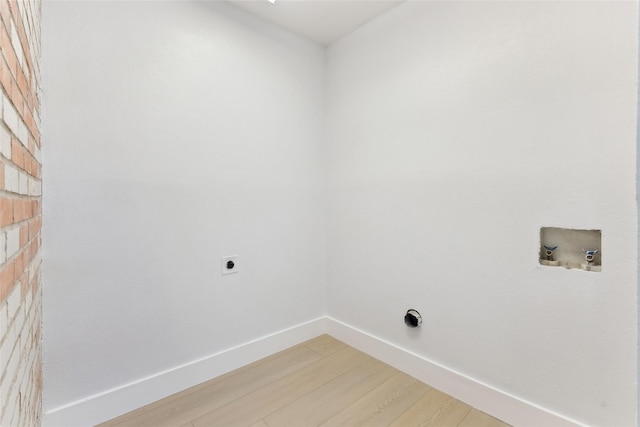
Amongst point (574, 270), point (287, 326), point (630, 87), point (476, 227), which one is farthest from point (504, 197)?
point (287, 326)

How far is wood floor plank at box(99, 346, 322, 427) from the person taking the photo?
1520 mm

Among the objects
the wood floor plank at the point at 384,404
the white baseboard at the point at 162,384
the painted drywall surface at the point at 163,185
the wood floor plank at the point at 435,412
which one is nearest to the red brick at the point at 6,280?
the painted drywall surface at the point at 163,185

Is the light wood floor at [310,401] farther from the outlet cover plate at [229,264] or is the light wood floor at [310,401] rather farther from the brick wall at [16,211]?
the brick wall at [16,211]

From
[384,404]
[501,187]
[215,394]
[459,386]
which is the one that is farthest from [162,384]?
[501,187]

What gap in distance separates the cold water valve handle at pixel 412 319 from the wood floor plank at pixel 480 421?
0.51 metres

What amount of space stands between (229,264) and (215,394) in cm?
75

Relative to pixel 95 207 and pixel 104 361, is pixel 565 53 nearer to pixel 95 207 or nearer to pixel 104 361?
pixel 95 207

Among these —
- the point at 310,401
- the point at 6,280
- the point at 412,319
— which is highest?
the point at 6,280

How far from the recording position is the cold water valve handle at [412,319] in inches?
73.7

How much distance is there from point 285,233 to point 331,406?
45.4 inches

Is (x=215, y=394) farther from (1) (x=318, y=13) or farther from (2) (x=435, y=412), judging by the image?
(1) (x=318, y=13)

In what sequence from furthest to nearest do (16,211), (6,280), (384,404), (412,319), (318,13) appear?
(318,13) < (412,319) < (384,404) < (16,211) < (6,280)

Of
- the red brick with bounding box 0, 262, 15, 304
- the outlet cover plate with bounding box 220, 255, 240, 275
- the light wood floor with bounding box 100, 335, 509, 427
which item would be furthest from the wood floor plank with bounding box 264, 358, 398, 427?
the red brick with bounding box 0, 262, 15, 304

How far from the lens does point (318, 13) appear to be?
2.04 m
